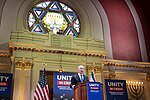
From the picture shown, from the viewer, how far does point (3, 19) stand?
13242mm

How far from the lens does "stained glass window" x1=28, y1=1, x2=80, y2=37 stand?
14.1 metres

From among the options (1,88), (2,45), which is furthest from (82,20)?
(1,88)

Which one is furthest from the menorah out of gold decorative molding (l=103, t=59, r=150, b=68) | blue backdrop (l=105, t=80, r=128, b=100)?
blue backdrop (l=105, t=80, r=128, b=100)

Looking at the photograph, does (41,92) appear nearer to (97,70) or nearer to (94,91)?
(97,70)

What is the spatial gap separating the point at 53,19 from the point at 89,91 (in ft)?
27.6

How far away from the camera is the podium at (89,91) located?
680cm

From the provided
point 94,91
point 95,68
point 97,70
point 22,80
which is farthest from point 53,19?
point 94,91

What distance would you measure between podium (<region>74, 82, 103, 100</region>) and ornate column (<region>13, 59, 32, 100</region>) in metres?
4.47

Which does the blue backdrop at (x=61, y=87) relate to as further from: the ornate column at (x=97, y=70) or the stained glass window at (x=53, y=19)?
the stained glass window at (x=53, y=19)

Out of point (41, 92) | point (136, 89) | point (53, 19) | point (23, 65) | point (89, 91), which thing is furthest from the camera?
point (53, 19)

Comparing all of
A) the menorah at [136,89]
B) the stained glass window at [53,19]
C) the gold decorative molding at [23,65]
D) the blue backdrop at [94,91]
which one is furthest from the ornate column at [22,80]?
the menorah at [136,89]

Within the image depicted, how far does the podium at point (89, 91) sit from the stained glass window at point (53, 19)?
298 inches

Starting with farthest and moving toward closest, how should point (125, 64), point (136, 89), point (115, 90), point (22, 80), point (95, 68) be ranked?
1. point (125, 64)
2. point (136, 89)
3. point (95, 68)
4. point (115, 90)
5. point (22, 80)

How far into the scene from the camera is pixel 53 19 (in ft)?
47.5
